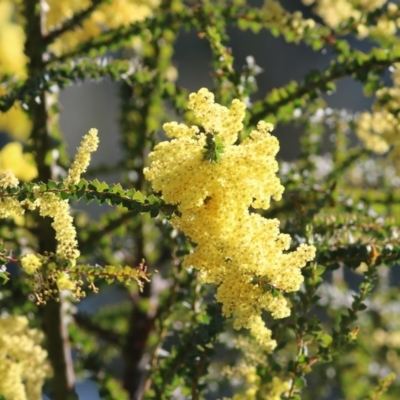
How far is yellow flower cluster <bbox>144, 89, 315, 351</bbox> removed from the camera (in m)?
0.48

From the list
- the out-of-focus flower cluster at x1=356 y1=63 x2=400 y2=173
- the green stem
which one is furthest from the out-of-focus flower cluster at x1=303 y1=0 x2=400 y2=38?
the green stem

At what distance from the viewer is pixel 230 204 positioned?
48 centimetres

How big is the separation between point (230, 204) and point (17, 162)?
507 millimetres

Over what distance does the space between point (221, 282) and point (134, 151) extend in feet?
1.90

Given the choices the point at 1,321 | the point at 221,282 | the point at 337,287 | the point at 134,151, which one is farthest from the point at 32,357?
the point at 337,287

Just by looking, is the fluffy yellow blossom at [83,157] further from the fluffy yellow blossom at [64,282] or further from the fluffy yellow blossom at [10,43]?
the fluffy yellow blossom at [10,43]

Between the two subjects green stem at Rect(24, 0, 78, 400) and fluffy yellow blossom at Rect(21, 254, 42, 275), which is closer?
fluffy yellow blossom at Rect(21, 254, 42, 275)

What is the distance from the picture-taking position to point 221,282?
1.70ft

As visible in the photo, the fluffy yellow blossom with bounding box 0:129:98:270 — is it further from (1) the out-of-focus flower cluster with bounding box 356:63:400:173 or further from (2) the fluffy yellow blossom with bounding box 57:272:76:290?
(1) the out-of-focus flower cluster with bounding box 356:63:400:173

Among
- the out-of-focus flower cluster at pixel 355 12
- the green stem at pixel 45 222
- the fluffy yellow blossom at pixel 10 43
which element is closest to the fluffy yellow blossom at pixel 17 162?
the green stem at pixel 45 222

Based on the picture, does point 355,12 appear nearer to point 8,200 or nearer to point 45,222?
point 45,222

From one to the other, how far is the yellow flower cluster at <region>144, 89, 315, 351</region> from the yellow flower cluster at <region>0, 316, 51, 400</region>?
0.24m

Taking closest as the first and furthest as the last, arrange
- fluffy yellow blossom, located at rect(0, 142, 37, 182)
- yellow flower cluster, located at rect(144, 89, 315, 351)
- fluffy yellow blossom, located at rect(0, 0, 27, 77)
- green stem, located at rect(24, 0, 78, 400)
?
yellow flower cluster, located at rect(144, 89, 315, 351)
green stem, located at rect(24, 0, 78, 400)
fluffy yellow blossom, located at rect(0, 142, 37, 182)
fluffy yellow blossom, located at rect(0, 0, 27, 77)

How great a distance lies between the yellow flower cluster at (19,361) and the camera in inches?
25.4
